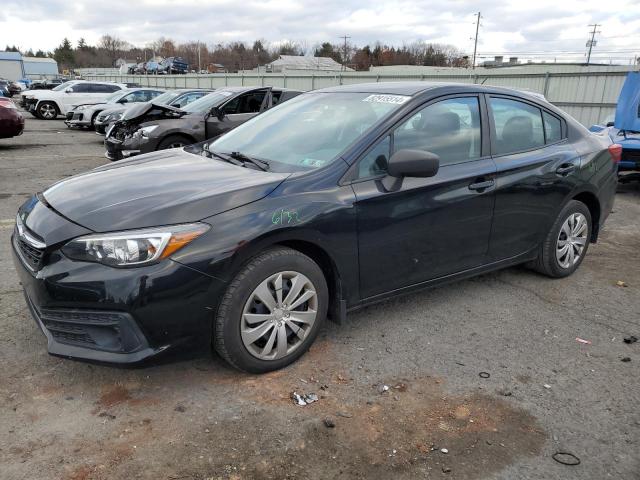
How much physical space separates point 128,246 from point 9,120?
1105 centimetres

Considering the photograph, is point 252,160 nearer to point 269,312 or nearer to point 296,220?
point 296,220

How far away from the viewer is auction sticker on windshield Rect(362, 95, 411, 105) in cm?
359

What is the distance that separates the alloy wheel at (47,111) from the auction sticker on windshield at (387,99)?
2228 cm

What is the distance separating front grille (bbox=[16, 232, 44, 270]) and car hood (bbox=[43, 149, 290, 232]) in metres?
0.24

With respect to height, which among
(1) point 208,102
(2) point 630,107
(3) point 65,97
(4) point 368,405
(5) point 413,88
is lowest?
(4) point 368,405

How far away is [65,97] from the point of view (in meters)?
22.1

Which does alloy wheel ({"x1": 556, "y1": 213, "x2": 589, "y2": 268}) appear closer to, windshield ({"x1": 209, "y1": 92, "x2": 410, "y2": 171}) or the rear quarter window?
the rear quarter window

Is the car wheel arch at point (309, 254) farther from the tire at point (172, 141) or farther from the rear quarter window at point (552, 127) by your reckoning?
the tire at point (172, 141)

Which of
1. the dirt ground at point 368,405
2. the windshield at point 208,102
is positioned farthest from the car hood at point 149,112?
the dirt ground at point 368,405

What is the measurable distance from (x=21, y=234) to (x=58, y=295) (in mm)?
637

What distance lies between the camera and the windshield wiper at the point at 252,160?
336 cm

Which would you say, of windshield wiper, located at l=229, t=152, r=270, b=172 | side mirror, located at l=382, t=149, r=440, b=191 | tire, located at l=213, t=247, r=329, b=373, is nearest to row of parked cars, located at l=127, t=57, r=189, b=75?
windshield wiper, located at l=229, t=152, r=270, b=172

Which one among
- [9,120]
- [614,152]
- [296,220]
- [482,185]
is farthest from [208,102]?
[296,220]

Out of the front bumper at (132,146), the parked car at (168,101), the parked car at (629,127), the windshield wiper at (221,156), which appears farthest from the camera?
the parked car at (168,101)
